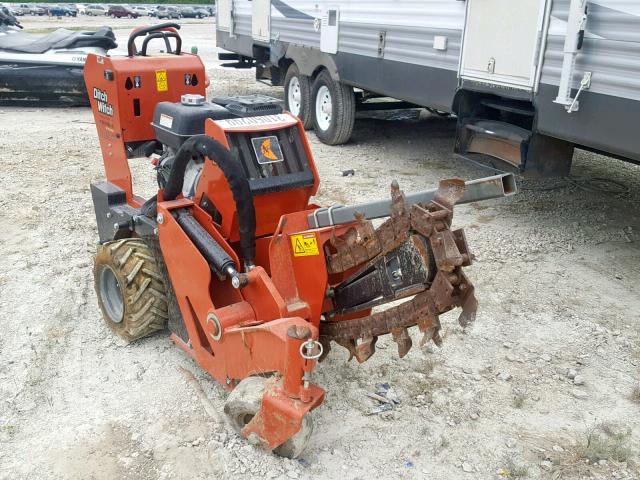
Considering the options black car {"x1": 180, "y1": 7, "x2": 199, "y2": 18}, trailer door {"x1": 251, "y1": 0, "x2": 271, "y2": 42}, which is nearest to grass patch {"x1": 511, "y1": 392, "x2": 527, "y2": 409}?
trailer door {"x1": 251, "y1": 0, "x2": 271, "y2": 42}

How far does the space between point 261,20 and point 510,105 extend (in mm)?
5470

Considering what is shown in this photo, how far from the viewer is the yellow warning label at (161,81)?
15.0 ft

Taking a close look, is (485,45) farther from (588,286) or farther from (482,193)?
(482,193)

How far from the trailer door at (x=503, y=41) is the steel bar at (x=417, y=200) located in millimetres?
3191

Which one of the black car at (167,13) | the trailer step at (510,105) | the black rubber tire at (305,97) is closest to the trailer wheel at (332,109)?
the black rubber tire at (305,97)

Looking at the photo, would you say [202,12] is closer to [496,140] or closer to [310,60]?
[310,60]

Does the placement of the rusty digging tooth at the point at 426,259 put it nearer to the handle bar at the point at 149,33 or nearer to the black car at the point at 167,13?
the handle bar at the point at 149,33

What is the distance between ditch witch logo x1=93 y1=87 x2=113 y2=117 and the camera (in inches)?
183

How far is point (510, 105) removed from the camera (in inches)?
239

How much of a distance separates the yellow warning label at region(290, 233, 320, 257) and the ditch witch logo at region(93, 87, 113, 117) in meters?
2.21

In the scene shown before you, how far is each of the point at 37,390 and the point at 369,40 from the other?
5.64 meters

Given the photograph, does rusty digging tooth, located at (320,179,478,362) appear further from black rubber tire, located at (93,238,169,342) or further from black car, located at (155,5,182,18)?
black car, located at (155,5,182,18)

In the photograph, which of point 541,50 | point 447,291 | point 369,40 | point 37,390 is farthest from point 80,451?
point 369,40

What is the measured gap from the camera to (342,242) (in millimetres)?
3039
